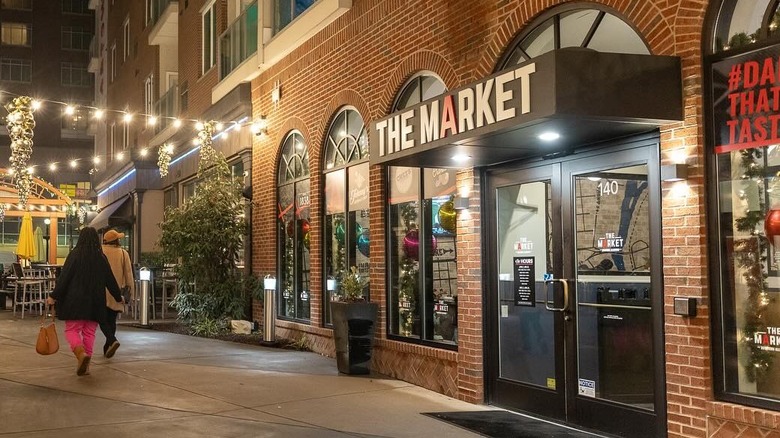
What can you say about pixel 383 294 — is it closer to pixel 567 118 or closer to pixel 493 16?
pixel 493 16

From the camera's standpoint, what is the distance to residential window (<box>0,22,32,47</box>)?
6606 centimetres

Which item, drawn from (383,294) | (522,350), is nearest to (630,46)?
(522,350)

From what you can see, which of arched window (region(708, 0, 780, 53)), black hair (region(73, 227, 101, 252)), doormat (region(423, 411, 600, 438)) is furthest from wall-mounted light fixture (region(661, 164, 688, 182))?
black hair (region(73, 227, 101, 252))

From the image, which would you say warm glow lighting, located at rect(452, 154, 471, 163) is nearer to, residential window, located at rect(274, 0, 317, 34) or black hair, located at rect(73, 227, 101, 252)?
black hair, located at rect(73, 227, 101, 252)

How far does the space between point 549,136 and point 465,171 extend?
7.18 feet

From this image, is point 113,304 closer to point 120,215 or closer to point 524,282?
point 524,282

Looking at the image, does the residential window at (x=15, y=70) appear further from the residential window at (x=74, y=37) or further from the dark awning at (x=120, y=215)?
the dark awning at (x=120, y=215)

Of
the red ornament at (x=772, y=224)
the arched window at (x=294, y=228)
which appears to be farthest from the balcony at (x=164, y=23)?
the red ornament at (x=772, y=224)

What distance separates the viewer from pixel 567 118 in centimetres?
678

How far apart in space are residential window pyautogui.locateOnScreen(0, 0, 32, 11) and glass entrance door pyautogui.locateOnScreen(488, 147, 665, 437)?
6573cm

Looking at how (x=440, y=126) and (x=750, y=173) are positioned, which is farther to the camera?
(x=440, y=126)

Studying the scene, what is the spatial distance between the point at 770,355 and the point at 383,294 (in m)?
5.97

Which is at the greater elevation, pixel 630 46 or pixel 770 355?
pixel 630 46

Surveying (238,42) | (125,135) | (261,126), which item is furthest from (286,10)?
(125,135)
